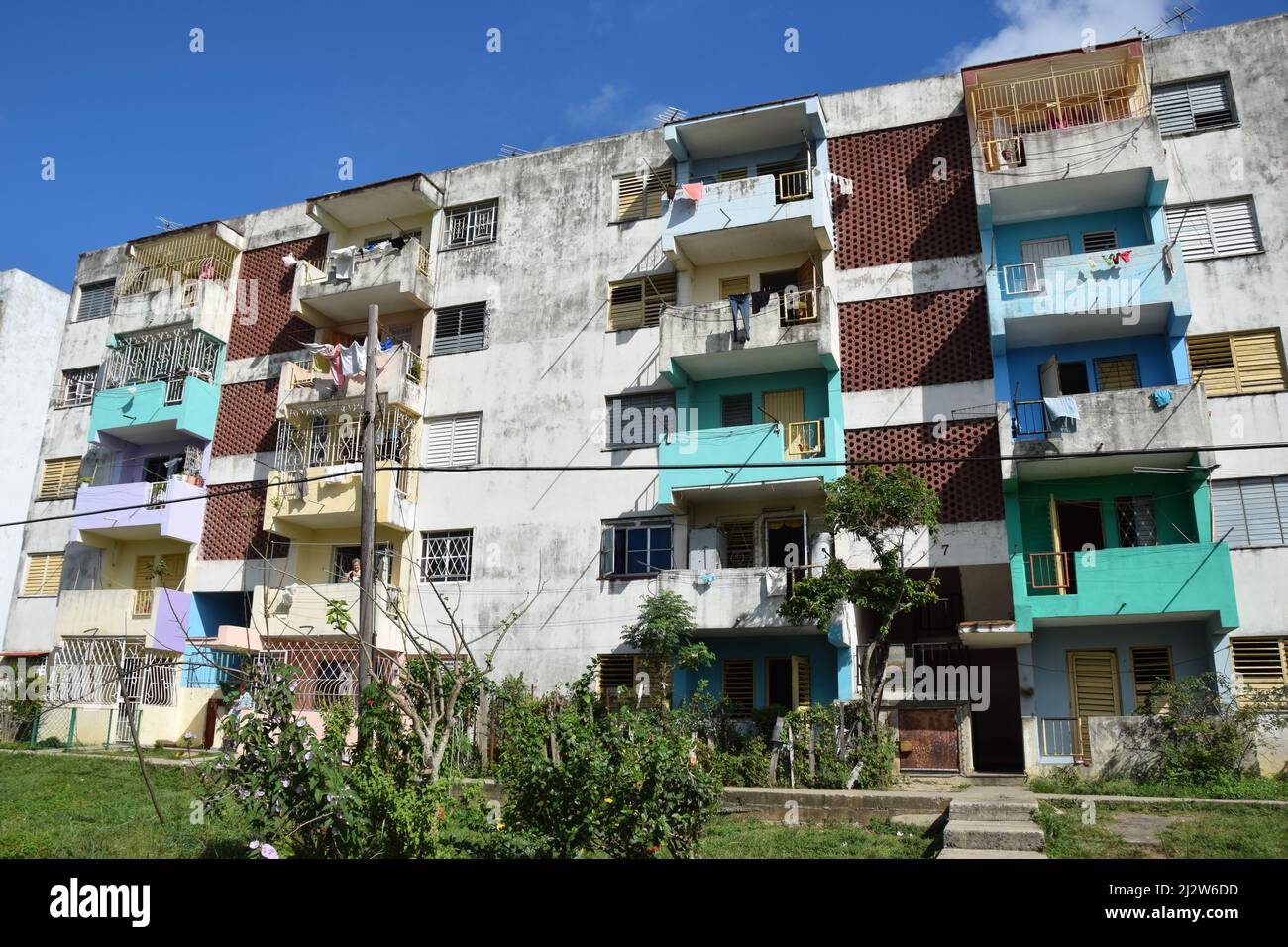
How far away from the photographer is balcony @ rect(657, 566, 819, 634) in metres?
21.3

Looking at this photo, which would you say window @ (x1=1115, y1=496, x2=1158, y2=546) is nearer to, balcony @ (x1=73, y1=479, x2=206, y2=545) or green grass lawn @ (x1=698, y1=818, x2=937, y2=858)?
green grass lawn @ (x1=698, y1=818, x2=937, y2=858)

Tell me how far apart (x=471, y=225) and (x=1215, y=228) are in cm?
1915

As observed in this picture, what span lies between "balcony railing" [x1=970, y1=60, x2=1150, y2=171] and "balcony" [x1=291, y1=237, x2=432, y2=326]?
1521cm

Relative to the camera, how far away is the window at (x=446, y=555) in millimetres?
25453

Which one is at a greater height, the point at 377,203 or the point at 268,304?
the point at 377,203

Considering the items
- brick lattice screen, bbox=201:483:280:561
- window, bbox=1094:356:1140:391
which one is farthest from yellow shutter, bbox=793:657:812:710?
brick lattice screen, bbox=201:483:280:561

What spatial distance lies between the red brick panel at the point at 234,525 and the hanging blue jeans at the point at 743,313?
1425cm

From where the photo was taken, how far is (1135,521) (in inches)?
826

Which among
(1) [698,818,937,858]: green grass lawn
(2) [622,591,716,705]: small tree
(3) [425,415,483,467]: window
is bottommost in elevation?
(1) [698,818,937,858]: green grass lawn

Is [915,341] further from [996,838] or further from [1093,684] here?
[996,838]

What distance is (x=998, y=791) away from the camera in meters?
16.4

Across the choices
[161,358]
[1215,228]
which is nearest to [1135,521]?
[1215,228]

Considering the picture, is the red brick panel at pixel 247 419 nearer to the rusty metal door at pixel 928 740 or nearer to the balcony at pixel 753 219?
the balcony at pixel 753 219
